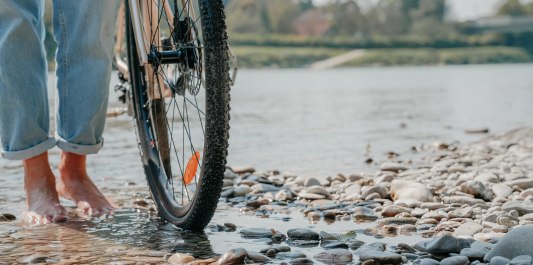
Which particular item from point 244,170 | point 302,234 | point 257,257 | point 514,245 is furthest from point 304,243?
point 244,170

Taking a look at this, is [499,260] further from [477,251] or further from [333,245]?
[333,245]

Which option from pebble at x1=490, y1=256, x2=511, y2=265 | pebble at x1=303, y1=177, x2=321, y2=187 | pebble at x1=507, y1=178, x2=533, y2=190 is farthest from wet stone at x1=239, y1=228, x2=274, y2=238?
pebble at x1=507, y1=178, x2=533, y2=190

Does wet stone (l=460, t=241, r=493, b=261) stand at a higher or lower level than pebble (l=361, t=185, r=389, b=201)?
higher

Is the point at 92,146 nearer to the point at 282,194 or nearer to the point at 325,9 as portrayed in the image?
the point at 282,194

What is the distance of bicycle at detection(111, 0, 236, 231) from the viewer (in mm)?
2193

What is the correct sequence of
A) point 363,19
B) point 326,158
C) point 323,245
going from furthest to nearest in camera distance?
point 363,19
point 326,158
point 323,245

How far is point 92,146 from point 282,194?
2.59ft

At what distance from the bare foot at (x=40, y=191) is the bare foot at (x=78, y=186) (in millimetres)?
133

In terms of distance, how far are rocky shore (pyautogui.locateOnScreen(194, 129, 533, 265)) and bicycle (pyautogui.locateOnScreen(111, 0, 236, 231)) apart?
222mm

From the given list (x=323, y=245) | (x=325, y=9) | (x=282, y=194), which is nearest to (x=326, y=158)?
(x=282, y=194)

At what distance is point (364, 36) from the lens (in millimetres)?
76625

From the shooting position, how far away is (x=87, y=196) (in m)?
2.96

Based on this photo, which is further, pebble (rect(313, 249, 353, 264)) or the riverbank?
the riverbank

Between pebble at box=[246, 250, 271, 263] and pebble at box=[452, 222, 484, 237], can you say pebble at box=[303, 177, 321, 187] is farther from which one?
pebble at box=[246, 250, 271, 263]
